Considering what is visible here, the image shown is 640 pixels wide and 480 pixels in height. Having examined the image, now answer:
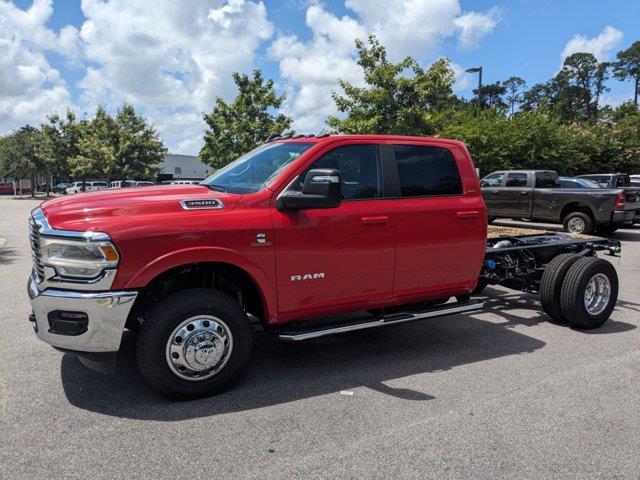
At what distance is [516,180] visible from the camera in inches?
653

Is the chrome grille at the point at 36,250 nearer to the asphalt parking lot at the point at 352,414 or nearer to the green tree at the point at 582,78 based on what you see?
the asphalt parking lot at the point at 352,414

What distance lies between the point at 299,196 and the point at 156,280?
1250 mm

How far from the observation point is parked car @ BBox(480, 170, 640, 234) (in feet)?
46.8

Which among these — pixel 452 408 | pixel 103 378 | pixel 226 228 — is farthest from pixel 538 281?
pixel 103 378

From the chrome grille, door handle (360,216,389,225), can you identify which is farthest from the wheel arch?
the chrome grille

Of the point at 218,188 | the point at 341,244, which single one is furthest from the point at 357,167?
the point at 218,188

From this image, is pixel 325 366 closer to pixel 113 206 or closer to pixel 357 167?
pixel 357 167

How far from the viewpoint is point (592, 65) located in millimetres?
106500

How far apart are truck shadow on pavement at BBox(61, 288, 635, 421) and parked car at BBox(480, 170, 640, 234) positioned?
9157 mm

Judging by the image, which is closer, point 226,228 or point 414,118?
point 226,228

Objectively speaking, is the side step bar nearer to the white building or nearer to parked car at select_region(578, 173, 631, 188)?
parked car at select_region(578, 173, 631, 188)

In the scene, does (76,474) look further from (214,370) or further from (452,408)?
(452,408)

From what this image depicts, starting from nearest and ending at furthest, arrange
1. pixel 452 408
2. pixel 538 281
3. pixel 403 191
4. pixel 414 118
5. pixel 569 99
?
pixel 452 408 < pixel 403 191 < pixel 538 281 < pixel 414 118 < pixel 569 99

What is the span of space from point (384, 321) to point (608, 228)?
1329 centimetres
